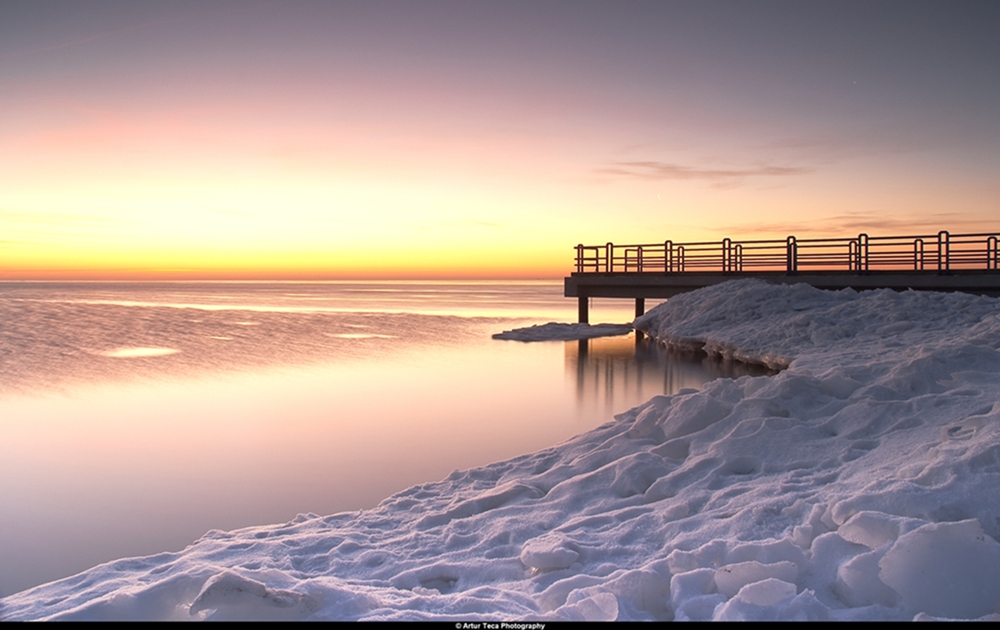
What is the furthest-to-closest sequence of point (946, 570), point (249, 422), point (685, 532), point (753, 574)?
point (249, 422) < point (685, 532) < point (753, 574) < point (946, 570)

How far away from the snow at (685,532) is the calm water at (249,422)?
1443mm

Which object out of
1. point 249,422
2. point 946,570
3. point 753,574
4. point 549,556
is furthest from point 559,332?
point 946,570

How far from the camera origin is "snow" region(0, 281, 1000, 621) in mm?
3340

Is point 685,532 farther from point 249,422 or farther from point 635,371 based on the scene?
point 635,371

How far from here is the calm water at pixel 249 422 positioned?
6340 millimetres

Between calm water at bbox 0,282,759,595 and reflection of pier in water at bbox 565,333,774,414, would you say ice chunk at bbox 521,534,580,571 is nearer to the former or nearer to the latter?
calm water at bbox 0,282,759,595

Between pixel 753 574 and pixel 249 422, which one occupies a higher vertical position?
pixel 753 574

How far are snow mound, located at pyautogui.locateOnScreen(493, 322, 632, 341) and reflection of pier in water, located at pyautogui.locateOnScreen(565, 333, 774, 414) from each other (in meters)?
2.96

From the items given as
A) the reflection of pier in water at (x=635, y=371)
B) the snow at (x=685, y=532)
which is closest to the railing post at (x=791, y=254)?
the reflection of pier in water at (x=635, y=371)

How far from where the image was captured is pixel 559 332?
26.1m

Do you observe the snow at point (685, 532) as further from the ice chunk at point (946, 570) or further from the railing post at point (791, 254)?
the railing post at point (791, 254)

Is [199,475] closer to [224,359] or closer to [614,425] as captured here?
[614,425]

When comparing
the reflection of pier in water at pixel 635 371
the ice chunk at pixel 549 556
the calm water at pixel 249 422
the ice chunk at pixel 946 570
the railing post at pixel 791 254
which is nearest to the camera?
the ice chunk at pixel 946 570

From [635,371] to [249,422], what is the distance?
8802mm
